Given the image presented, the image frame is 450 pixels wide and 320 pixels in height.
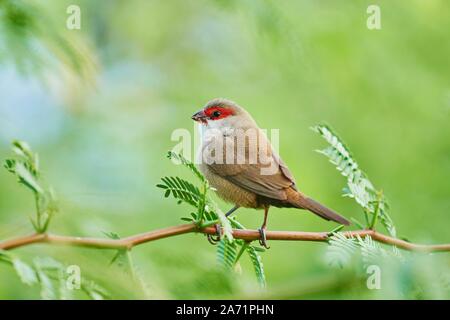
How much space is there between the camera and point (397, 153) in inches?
202

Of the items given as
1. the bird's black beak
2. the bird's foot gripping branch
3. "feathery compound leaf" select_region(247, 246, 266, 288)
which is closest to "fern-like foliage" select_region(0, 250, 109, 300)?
the bird's foot gripping branch

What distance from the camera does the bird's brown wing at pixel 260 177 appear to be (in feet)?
11.0

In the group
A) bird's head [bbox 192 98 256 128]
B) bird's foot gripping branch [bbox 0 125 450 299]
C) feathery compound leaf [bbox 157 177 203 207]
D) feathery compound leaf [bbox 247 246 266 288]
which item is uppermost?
bird's head [bbox 192 98 256 128]

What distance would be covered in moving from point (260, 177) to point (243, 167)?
124 mm

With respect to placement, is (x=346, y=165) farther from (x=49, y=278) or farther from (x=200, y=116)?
(x=200, y=116)

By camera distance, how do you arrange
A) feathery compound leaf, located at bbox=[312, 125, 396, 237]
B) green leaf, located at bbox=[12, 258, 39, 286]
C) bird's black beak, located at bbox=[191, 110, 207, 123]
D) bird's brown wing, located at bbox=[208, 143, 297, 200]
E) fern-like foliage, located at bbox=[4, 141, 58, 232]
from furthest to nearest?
1. bird's black beak, located at bbox=[191, 110, 207, 123]
2. bird's brown wing, located at bbox=[208, 143, 297, 200]
3. feathery compound leaf, located at bbox=[312, 125, 396, 237]
4. fern-like foliage, located at bbox=[4, 141, 58, 232]
5. green leaf, located at bbox=[12, 258, 39, 286]

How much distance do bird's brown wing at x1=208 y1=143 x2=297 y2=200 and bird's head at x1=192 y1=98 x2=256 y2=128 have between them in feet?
1.11

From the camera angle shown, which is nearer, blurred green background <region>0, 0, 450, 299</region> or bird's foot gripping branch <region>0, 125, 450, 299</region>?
bird's foot gripping branch <region>0, 125, 450, 299</region>

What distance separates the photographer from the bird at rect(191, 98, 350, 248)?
11.0 ft

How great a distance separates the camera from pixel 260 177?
3432 mm

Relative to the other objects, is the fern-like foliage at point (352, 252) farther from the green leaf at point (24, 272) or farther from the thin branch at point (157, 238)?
the green leaf at point (24, 272)

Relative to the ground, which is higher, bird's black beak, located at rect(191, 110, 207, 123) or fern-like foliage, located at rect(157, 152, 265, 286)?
bird's black beak, located at rect(191, 110, 207, 123)

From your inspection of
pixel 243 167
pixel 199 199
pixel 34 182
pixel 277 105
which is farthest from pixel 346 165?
pixel 277 105

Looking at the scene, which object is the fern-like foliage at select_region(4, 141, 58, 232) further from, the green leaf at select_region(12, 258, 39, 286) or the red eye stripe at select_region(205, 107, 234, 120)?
the red eye stripe at select_region(205, 107, 234, 120)
